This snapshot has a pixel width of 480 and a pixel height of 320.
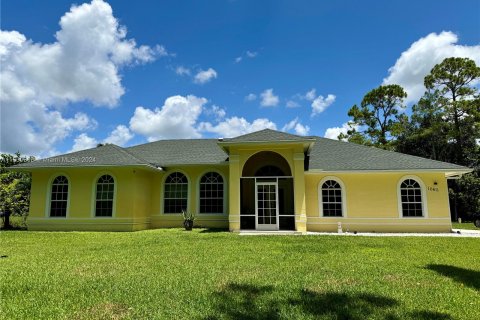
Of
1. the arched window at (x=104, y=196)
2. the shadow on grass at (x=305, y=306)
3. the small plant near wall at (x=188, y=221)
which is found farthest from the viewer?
the arched window at (x=104, y=196)

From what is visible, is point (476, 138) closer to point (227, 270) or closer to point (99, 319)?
point (227, 270)

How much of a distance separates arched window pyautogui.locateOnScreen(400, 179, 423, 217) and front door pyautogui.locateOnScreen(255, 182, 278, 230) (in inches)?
258

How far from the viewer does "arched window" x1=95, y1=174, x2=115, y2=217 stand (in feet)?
57.0

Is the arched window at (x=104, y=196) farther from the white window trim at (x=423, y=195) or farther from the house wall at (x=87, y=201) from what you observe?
the white window trim at (x=423, y=195)

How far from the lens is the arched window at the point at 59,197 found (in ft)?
58.3

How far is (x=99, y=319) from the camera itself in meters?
4.27

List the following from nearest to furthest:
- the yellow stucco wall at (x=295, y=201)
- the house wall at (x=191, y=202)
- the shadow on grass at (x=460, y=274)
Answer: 1. the shadow on grass at (x=460, y=274)
2. the yellow stucco wall at (x=295, y=201)
3. the house wall at (x=191, y=202)

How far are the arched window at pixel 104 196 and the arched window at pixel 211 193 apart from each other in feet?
16.1

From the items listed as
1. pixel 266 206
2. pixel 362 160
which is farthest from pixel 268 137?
pixel 362 160

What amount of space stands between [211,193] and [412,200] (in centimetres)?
1072

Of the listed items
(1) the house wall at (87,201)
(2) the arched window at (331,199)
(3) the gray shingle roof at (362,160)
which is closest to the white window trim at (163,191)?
(1) the house wall at (87,201)

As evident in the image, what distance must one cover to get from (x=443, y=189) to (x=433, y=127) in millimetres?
19470

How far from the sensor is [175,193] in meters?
19.0

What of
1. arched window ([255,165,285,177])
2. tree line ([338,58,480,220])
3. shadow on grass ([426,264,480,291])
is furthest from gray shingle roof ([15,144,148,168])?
tree line ([338,58,480,220])
